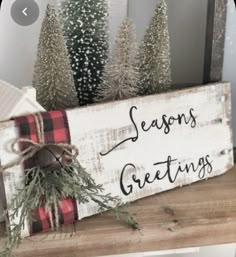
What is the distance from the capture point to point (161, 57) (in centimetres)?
71

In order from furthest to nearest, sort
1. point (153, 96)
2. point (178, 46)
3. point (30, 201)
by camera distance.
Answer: point (178, 46)
point (153, 96)
point (30, 201)

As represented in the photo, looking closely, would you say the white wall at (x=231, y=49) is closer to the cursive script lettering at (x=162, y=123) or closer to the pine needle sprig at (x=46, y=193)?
the cursive script lettering at (x=162, y=123)

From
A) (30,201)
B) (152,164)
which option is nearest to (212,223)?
(152,164)

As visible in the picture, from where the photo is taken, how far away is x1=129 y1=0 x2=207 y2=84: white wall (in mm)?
804

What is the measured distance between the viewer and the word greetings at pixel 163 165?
2.22 ft

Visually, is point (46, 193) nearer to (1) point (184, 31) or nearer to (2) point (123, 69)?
(2) point (123, 69)

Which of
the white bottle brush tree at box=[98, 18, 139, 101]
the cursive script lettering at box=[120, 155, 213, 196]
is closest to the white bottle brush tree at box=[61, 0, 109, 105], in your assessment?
the white bottle brush tree at box=[98, 18, 139, 101]

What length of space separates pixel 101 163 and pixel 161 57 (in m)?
0.20

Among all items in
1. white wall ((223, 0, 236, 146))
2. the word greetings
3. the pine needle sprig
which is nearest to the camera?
the pine needle sprig

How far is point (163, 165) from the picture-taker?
0.71 m

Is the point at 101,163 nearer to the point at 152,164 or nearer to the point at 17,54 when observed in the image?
the point at 152,164

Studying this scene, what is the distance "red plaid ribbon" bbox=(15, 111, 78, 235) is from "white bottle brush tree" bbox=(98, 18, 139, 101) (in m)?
0.11

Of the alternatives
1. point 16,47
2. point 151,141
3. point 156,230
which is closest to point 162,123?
point 151,141

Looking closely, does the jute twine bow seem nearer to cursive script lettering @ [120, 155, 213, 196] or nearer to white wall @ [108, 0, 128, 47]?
cursive script lettering @ [120, 155, 213, 196]
